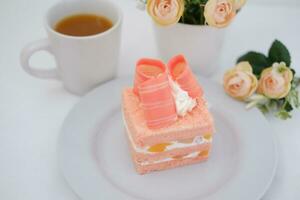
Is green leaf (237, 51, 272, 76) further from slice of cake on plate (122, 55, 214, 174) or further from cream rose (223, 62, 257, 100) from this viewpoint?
slice of cake on plate (122, 55, 214, 174)

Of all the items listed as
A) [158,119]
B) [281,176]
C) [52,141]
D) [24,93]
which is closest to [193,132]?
[158,119]

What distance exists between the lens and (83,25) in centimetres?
97

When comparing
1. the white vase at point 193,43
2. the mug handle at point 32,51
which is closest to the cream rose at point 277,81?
the white vase at point 193,43

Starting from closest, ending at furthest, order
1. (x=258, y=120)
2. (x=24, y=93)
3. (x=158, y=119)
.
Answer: (x=158, y=119)
(x=258, y=120)
(x=24, y=93)

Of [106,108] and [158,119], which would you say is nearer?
[158,119]

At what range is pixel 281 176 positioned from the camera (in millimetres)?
829

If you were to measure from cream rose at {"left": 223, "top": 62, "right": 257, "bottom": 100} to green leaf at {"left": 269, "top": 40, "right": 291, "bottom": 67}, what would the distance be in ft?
0.27

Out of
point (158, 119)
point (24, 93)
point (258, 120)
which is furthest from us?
point (24, 93)

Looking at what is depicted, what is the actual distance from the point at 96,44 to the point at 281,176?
1.45 ft

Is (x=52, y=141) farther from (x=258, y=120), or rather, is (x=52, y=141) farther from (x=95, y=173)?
(x=258, y=120)

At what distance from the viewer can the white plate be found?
767 mm

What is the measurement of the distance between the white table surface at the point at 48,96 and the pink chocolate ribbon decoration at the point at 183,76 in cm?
22

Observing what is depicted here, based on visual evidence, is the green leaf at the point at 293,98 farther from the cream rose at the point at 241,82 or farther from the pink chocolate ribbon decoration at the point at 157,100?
the pink chocolate ribbon decoration at the point at 157,100

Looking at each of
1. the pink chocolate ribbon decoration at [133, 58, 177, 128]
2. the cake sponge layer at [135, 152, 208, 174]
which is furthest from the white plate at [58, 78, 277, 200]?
the pink chocolate ribbon decoration at [133, 58, 177, 128]
